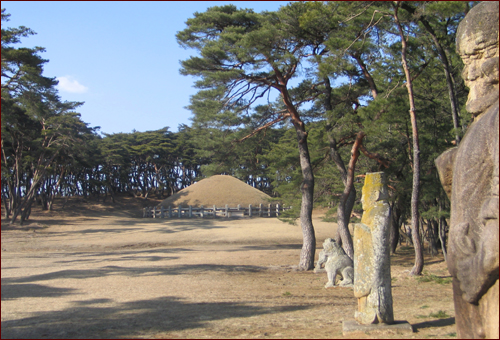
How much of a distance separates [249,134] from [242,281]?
587 centimetres

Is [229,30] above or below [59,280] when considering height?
above

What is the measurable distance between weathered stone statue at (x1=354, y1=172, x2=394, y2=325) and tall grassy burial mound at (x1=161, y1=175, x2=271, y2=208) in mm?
34940

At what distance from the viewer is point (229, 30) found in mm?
13656

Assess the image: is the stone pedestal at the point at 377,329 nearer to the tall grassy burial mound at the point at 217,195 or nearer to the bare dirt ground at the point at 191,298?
the bare dirt ground at the point at 191,298

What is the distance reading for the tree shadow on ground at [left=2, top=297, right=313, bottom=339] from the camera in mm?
5796

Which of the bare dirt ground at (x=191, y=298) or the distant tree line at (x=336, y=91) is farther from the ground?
the distant tree line at (x=336, y=91)

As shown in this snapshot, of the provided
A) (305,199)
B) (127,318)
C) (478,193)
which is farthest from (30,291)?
(478,193)

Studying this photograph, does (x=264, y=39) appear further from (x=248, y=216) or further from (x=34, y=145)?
(x=248, y=216)

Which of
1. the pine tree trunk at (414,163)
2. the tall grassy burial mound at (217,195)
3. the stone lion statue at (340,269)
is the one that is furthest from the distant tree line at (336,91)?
the tall grassy burial mound at (217,195)

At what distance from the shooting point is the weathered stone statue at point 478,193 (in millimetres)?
3613

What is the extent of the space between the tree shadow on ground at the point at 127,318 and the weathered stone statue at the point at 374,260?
97.6 inches

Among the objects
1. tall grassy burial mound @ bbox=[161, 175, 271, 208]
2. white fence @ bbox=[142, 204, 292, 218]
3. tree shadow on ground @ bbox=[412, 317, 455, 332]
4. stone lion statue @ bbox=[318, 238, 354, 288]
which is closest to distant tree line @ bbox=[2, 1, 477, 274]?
stone lion statue @ bbox=[318, 238, 354, 288]

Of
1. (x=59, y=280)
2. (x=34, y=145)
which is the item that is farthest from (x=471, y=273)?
(x=34, y=145)

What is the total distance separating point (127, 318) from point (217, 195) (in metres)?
35.1
